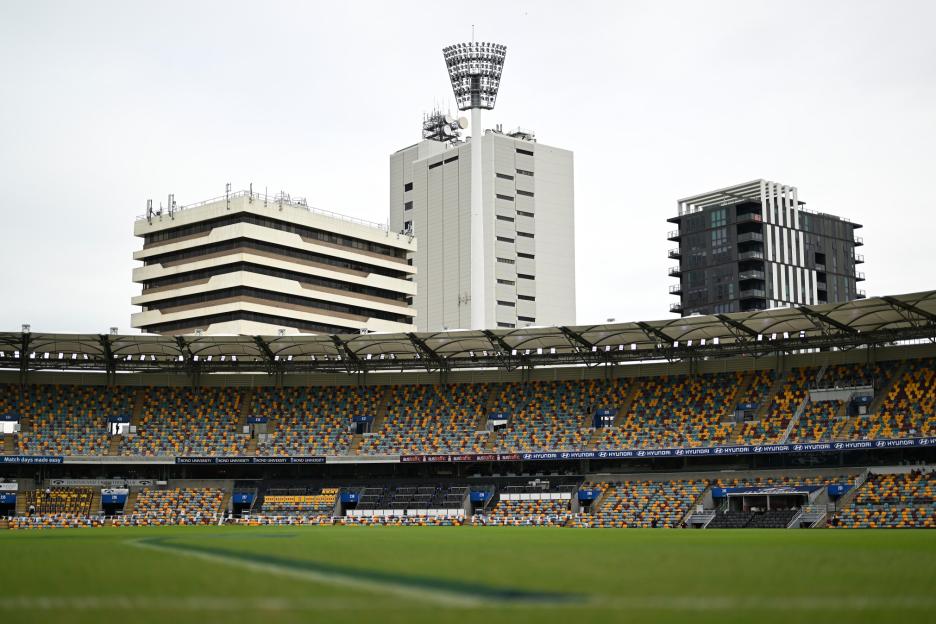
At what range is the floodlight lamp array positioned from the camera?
156250 mm

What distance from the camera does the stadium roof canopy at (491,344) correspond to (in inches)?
2864

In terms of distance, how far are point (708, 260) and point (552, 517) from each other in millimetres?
117512

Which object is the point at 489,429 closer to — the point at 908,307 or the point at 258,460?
the point at 258,460

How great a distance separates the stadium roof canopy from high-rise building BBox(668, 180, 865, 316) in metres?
97.6

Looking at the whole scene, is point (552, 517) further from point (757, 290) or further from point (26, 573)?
point (757, 290)

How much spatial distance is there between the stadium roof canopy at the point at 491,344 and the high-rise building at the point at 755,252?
9761 cm

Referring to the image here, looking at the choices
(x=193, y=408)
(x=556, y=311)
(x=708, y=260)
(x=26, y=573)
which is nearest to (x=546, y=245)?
(x=556, y=311)

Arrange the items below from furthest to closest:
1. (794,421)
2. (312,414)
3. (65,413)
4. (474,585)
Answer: (312,414), (65,413), (794,421), (474,585)

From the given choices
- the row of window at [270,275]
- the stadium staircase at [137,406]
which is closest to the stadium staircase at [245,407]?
the stadium staircase at [137,406]

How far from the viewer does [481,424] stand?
86438 mm

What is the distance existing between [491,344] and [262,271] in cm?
6934

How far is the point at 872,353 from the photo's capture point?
3044 inches

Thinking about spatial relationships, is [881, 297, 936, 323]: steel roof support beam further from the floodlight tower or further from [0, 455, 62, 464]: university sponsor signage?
the floodlight tower

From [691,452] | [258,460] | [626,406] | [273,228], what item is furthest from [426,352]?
[273,228]
